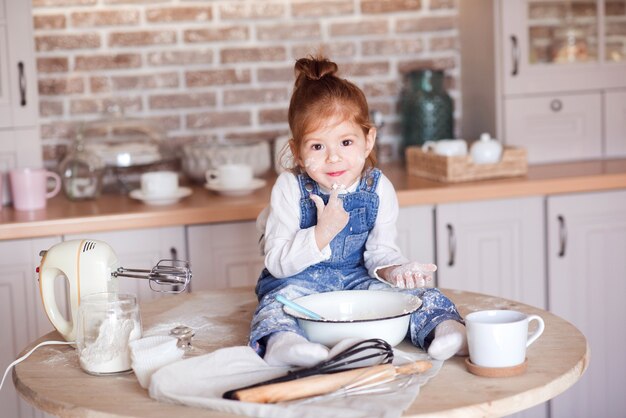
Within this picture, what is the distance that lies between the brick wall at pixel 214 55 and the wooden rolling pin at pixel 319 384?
6.31 ft

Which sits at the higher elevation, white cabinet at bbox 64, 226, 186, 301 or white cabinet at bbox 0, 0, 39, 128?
white cabinet at bbox 0, 0, 39, 128

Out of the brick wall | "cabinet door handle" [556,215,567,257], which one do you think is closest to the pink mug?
the brick wall

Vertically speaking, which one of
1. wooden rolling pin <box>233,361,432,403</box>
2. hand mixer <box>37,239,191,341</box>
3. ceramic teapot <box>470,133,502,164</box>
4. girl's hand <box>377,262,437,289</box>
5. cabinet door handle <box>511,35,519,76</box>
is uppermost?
cabinet door handle <box>511,35,519,76</box>

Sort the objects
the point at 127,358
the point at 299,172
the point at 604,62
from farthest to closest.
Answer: the point at 604,62, the point at 299,172, the point at 127,358

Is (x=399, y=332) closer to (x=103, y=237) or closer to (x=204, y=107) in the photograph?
(x=103, y=237)

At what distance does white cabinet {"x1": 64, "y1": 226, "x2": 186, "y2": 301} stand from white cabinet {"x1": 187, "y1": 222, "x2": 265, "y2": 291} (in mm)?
38

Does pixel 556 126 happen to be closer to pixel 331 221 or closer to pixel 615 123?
pixel 615 123

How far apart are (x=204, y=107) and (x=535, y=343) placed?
197 centimetres

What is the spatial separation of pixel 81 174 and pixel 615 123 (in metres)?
1.84

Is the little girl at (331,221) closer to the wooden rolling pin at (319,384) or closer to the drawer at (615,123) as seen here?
the wooden rolling pin at (319,384)

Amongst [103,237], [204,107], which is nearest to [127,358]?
[103,237]

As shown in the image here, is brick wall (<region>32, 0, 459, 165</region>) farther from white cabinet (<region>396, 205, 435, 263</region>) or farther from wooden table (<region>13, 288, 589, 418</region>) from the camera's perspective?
wooden table (<region>13, 288, 589, 418</region>)

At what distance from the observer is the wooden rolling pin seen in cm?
142

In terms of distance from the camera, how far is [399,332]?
1.65m
